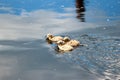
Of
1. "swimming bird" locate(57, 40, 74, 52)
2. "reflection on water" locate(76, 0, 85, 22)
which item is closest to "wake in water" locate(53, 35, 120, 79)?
"swimming bird" locate(57, 40, 74, 52)

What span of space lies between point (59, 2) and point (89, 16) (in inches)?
111

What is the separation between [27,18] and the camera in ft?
34.6

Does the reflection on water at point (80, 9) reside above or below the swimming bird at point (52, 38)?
above

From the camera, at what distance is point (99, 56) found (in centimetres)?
665

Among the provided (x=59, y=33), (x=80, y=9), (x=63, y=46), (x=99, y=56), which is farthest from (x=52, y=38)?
(x=80, y=9)

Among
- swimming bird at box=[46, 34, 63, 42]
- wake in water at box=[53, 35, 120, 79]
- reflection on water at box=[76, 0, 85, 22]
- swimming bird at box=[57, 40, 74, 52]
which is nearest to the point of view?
wake in water at box=[53, 35, 120, 79]

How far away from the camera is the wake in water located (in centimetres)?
602

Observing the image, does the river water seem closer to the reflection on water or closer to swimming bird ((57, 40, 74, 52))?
the reflection on water

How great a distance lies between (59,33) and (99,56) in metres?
2.46

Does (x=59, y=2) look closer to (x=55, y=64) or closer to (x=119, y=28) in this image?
(x=119, y=28)

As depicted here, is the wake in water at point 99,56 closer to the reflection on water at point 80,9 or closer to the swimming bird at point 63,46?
the swimming bird at point 63,46

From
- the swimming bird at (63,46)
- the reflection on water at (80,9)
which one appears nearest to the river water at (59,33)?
the reflection on water at (80,9)

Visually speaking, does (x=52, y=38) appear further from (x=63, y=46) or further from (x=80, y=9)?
(x=80, y=9)

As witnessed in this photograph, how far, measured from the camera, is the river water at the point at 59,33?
240 inches
